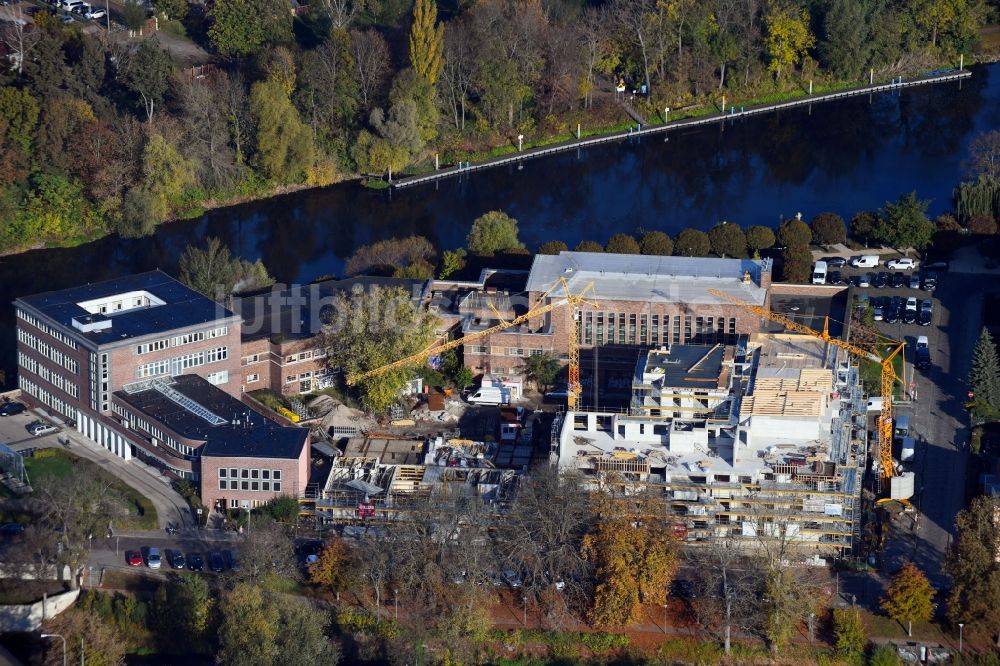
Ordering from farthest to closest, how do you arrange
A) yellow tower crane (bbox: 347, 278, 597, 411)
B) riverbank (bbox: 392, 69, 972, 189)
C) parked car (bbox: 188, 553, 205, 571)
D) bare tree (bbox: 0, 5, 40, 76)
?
riverbank (bbox: 392, 69, 972, 189) < bare tree (bbox: 0, 5, 40, 76) < yellow tower crane (bbox: 347, 278, 597, 411) < parked car (bbox: 188, 553, 205, 571)

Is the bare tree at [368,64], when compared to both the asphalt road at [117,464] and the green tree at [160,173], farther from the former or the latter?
the asphalt road at [117,464]

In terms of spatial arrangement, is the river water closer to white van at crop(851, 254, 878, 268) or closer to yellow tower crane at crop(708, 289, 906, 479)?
white van at crop(851, 254, 878, 268)

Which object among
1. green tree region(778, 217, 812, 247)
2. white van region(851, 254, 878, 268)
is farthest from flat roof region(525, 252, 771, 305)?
white van region(851, 254, 878, 268)

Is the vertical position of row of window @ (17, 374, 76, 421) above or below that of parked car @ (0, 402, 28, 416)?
above

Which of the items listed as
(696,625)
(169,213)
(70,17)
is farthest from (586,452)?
(70,17)

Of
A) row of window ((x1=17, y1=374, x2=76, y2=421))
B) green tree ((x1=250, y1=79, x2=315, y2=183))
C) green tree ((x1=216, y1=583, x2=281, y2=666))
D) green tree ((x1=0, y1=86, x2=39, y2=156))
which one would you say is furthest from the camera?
green tree ((x1=250, y1=79, x2=315, y2=183))

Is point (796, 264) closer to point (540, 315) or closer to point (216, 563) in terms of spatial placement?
point (540, 315)

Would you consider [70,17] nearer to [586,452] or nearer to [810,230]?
[810,230]
